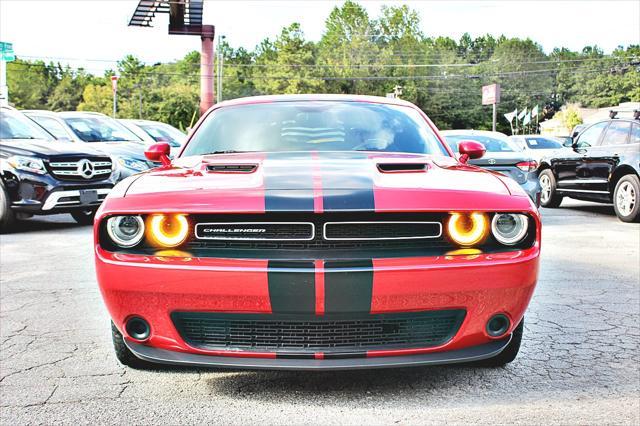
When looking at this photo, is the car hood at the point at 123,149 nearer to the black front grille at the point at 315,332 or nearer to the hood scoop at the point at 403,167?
the hood scoop at the point at 403,167

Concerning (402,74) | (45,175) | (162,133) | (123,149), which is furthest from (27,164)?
(402,74)

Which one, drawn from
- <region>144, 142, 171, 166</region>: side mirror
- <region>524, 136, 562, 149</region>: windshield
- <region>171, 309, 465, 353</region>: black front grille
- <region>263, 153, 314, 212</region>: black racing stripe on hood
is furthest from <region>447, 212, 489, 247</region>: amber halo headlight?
<region>524, 136, 562, 149</region>: windshield

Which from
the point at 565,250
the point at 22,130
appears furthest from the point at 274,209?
the point at 22,130

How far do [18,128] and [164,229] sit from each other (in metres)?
8.18

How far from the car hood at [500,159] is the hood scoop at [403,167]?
634 cm

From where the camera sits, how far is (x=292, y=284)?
276 centimetres

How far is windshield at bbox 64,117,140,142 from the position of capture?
12.6 m

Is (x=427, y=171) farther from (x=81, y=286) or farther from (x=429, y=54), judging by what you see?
(x=429, y=54)

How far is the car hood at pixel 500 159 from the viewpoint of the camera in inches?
380

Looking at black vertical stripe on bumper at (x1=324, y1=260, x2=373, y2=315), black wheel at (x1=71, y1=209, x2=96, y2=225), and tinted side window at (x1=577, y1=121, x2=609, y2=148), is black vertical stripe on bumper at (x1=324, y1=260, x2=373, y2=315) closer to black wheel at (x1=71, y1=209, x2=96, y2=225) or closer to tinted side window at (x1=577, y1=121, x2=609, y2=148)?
black wheel at (x1=71, y1=209, x2=96, y2=225)

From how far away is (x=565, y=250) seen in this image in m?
7.77

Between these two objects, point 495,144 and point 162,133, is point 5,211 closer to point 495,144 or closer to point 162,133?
point 495,144

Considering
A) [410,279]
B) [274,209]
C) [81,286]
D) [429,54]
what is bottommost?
[81,286]

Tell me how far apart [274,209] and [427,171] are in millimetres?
856
